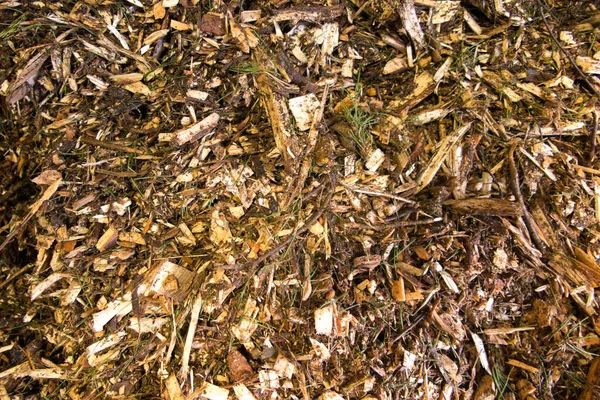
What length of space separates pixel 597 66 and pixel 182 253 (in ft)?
6.31

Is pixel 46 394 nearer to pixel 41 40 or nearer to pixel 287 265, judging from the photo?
pixel 287 265

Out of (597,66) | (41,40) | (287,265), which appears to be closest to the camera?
(287,265)

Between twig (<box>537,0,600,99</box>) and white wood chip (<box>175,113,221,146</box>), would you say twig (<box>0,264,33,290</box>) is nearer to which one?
white wood chip (<box>175,113,221,146</box>)

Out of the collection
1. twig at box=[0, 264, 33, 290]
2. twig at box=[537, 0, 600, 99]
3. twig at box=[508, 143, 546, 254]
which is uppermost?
twig at box=[537, 0, 600, 99]

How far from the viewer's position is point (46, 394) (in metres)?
1.63

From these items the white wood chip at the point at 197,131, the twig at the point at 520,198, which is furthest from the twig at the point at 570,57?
the white wood chip at the point at 197,131

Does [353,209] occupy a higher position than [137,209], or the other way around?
[137,209]

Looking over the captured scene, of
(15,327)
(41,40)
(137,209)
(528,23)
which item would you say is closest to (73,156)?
(137,209)

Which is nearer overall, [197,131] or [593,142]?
[197,131]

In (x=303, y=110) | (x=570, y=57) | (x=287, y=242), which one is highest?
(x=303, y=110)

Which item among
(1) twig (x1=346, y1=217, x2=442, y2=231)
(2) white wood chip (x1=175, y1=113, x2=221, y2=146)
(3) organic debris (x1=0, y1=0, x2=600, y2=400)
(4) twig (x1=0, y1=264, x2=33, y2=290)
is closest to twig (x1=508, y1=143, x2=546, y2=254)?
(3) organic debris (x1=0, y1=0, x2=600, y2=400)

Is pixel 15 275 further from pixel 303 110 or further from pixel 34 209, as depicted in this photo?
pixel 303 110

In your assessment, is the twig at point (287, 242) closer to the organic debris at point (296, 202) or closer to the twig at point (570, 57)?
the organic debris at point (296, 202)

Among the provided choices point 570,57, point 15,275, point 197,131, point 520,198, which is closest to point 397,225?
point 520,198
